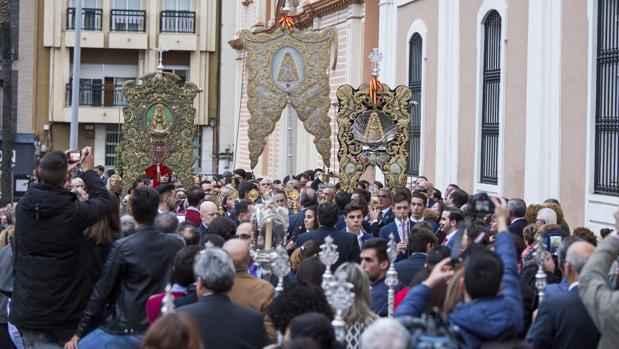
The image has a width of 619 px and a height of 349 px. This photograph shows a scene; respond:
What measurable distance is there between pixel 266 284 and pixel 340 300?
4.66 ft

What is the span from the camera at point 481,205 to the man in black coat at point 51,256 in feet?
Result: 10.2

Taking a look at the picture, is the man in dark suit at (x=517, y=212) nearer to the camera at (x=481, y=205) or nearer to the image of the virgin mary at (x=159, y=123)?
the camera at (x=481, y=205)

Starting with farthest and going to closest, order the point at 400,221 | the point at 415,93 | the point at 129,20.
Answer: the point at 129,20
the point at 415,93
the point at 400,221

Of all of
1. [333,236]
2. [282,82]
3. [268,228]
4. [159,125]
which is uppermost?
[282,82]

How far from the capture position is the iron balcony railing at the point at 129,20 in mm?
49281

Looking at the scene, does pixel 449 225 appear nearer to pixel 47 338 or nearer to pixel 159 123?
pixel 47 338

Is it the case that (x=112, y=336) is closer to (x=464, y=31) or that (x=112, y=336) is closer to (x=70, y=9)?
(x=464, y=31)

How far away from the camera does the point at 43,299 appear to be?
930 centimetres

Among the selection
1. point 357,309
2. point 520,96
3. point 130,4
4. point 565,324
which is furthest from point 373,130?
point 130,4

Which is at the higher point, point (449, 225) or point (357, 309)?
point (449, 225)

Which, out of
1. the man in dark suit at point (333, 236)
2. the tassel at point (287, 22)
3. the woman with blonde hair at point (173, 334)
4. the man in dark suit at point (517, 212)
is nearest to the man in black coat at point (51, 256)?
the man in dark suit at point (333, 236)

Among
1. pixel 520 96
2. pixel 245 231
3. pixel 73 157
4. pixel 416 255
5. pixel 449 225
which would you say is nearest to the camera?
pixel 73 157

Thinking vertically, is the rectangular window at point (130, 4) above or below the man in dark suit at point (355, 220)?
above

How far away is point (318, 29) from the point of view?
111 feet
